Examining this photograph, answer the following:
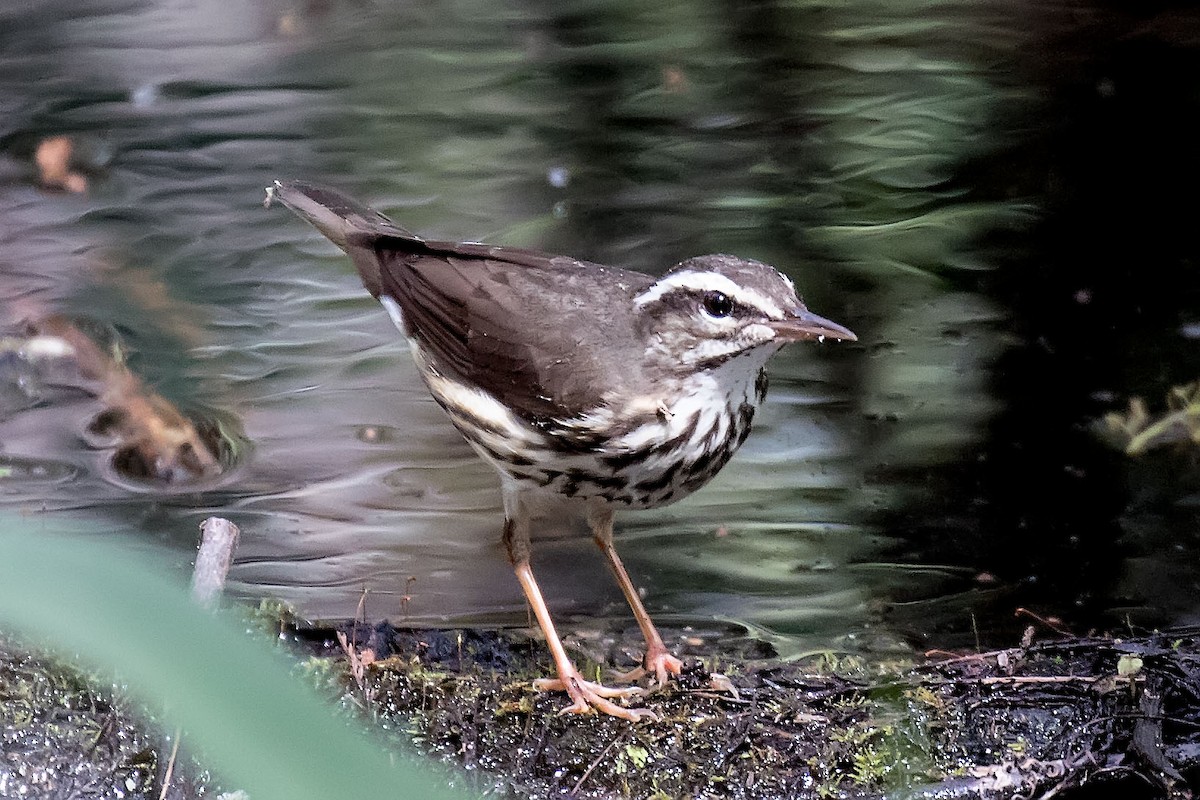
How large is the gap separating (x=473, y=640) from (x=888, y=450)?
2259 millimetres

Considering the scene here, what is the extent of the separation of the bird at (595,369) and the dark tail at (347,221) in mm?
164

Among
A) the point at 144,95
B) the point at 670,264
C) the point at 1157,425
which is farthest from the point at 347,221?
the point at 144,95

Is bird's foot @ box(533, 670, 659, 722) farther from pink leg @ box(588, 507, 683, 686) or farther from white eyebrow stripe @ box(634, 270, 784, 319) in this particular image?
white eyebrow stripe @ box(634, 270, 784, 319)

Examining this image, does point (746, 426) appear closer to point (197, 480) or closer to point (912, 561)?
point (912, 561)

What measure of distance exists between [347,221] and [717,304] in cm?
153

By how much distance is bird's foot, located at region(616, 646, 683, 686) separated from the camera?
3.59m

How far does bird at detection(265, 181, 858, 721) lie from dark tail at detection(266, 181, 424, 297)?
0.16m

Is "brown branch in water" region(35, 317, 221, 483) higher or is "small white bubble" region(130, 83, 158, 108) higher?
"small white bubble" region(130, 83, 158, 108)

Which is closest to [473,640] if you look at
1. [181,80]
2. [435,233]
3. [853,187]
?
[435,233]

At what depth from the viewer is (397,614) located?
14.1 ft

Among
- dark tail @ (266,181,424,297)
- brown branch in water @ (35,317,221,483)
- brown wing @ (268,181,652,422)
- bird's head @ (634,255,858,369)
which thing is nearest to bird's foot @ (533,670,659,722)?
brown wing @ (268,181,652,422)

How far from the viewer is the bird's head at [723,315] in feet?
10.1

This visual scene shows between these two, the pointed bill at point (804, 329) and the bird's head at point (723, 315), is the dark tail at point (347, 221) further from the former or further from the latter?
the pointed bill at point (804, 329)

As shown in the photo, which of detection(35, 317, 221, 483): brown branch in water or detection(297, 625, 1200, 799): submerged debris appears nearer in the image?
detection(297, 625, 1200, 799): submerged debris
